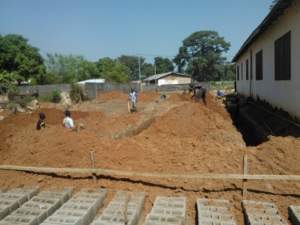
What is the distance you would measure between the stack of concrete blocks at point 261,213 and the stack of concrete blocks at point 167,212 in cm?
95

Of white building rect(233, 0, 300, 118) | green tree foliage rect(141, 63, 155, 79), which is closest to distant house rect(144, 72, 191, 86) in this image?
white building rect(233, 0, 300, 118)

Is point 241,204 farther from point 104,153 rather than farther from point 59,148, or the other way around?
point 59,148

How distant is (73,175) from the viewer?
591 centimetres

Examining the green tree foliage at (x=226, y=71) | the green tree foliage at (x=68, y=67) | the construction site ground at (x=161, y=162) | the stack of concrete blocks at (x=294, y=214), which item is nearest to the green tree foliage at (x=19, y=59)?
the green tree foliage at (x=68, y=67)

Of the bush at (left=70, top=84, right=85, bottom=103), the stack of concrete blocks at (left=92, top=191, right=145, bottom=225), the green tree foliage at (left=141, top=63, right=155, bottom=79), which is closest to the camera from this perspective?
the stack of concrete blocks at (left=92, top=191, right=145, bottom=225)

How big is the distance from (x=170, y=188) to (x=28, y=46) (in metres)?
50.6

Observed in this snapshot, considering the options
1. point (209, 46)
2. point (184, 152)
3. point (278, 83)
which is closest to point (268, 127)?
point (278, 83)

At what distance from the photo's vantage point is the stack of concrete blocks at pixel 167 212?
13.6ft

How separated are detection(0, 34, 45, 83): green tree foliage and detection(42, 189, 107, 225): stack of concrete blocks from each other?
4476 cm

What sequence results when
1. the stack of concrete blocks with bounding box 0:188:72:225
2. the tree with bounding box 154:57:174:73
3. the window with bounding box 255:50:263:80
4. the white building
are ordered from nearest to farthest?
1. the stack of concrete blocks with bounding box 0:188:72:225
2. the white building
3. the window with bounding box 255:50:263:80
4. the tree with bounding box 154:57:174:73

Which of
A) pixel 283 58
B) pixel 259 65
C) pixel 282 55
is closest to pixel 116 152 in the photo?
pixel 283 58

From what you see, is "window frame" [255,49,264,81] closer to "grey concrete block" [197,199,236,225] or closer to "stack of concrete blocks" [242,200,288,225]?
"stack of concrete blocks" [242,200,288,225]

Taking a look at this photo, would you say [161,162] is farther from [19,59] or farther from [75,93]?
[19,59]

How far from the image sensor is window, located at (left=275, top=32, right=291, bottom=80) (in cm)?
895
